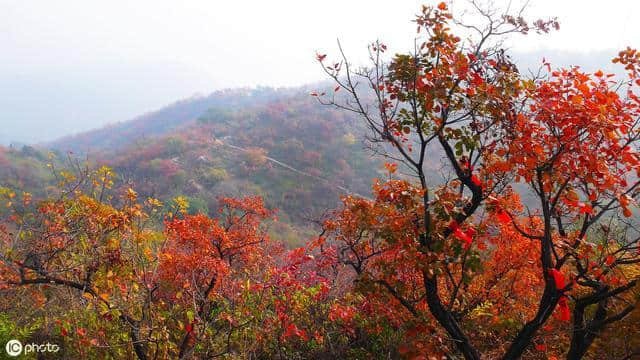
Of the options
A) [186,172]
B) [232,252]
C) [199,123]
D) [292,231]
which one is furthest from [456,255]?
[199,123]

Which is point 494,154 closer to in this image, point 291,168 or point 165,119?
point 291,168

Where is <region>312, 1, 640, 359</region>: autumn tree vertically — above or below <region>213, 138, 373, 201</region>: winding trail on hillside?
below

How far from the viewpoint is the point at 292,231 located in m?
37.2

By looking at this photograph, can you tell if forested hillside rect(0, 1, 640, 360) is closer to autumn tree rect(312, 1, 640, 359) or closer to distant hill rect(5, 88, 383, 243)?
autumn tree rect(312, 1, 640, 359)

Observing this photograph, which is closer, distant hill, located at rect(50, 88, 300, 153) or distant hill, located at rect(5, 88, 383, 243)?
distant hill, located at rect(5, 88, 383, 243)

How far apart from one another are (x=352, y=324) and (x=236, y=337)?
2269mm

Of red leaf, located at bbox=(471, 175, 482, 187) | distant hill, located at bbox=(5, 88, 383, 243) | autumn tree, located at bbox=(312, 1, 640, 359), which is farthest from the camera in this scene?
distant hill, located at bbox=(5, 88, 383, 243)

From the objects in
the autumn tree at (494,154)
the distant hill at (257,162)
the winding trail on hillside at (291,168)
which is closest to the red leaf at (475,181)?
the autumn tree at (494,154)

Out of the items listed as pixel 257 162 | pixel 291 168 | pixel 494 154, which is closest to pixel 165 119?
pixel 257 162

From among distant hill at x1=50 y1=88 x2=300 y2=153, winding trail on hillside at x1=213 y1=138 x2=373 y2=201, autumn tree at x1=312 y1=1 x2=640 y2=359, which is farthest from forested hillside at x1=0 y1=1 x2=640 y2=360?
distant hill at x1=50 y1=88 x2=300 y2=153

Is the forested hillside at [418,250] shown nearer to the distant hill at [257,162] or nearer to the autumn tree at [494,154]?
the autumn tree at [494,154]

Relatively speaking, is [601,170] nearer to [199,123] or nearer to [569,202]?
[569,202]

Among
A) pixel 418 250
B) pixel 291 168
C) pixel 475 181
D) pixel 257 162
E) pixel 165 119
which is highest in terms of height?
pixel 291 168

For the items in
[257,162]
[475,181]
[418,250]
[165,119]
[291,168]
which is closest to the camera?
[418,250]
